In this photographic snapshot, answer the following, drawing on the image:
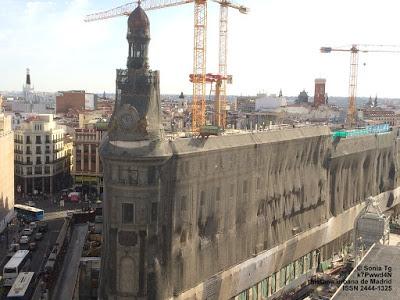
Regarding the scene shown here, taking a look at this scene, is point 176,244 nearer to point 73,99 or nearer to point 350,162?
point 350,162

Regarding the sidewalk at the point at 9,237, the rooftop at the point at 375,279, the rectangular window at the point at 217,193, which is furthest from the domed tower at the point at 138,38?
the sidewalk at the point at 9,237

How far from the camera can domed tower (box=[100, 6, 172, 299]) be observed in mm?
45656

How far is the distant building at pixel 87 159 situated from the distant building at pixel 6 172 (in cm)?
2418

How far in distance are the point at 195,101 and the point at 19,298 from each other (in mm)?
48032

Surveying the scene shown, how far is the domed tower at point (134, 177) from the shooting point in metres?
45.7

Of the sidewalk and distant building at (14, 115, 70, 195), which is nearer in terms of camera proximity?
the sidewalk

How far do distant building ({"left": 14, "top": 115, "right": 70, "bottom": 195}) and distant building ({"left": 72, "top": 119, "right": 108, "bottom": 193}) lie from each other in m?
4.68

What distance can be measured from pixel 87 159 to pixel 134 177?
77867mm

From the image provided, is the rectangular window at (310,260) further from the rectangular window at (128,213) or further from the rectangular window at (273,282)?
the rectangular window at (128,213)

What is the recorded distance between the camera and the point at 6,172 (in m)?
90.9

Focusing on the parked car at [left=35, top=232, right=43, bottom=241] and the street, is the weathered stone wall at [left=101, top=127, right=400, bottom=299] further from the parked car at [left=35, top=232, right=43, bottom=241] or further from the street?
the parked car at [left=35, top=232, right=43, bottom=241]

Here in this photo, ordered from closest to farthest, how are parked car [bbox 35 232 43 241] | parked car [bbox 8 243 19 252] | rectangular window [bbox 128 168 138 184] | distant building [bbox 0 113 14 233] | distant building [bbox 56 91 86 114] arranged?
rectangular window [bbox 128 168 138 184]
parked car [bbox 8 243 19 252]
parked car [bbox 35 232 43 241]
distant building [bbox 0 113 14 233]
distant building [bbox 56 91 86 114]

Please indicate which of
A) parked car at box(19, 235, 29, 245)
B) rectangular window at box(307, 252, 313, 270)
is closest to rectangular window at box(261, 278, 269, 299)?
rectangular window at box(307, 252, 313, 270)

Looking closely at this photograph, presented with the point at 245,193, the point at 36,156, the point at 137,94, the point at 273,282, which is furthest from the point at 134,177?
the point at 36,156
